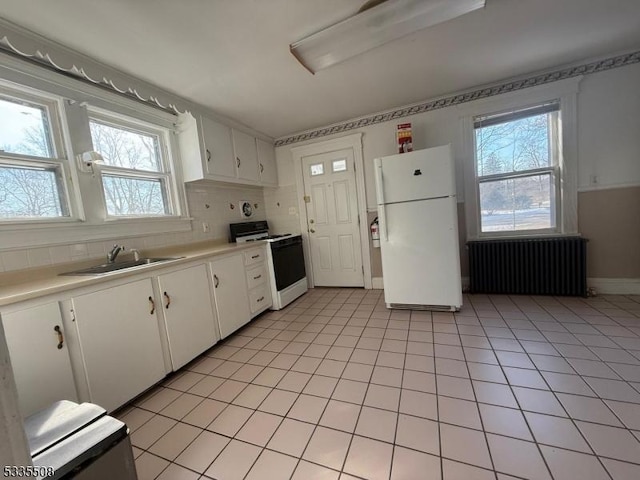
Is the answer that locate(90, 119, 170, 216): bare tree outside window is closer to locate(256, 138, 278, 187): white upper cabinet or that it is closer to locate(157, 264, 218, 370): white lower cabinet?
locate(157, 264, 218, 370): white lower cabinet

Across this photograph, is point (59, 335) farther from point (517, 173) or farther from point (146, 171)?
point (517, 173)

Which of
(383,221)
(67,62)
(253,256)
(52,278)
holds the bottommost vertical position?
(253,256)

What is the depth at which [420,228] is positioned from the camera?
2654mm

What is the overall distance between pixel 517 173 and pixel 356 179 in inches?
73.0

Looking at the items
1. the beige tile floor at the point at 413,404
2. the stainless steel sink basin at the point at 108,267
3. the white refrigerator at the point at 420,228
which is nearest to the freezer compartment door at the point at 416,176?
the white refrigerator at the point at 420,228

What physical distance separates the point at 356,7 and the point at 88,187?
2.28 m

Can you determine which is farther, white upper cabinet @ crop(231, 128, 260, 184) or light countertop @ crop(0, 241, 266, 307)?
white upper cabinet @ crop(231, 128, 260, 184)

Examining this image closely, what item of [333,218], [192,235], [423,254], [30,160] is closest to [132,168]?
[30,160]

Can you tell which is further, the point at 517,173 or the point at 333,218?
the point at 333,218

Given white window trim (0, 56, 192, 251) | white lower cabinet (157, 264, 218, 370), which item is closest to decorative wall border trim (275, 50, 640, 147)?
white window trim (0, 56, 192, 251)

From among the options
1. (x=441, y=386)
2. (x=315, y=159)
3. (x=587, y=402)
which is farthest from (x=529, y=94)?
(x=441, y=386)

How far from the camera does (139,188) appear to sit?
245 cm

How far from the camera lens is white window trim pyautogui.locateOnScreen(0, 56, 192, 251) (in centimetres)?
166

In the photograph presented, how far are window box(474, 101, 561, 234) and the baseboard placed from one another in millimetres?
691
